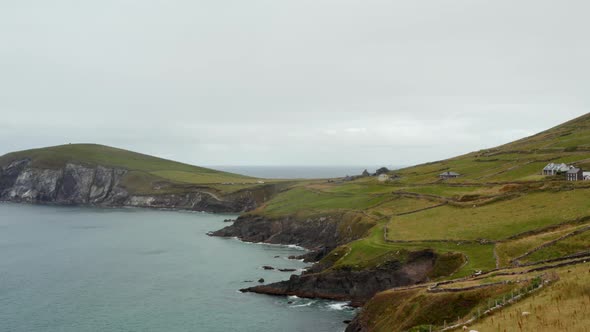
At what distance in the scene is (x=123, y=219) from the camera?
198000 mm

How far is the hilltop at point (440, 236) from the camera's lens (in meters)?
49.7

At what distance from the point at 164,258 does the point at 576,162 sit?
115m

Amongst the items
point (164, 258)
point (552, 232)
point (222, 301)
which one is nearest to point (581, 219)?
point (552, 232)

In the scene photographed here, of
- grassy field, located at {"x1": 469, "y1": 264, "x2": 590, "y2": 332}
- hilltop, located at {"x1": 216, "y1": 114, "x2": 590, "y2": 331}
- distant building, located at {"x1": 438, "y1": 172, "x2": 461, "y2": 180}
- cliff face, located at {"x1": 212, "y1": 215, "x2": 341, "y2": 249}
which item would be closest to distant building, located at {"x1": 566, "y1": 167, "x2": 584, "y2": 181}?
hilltop, located at {"x1": 216, "y1": 114, "x2": 590, "y2": 331}

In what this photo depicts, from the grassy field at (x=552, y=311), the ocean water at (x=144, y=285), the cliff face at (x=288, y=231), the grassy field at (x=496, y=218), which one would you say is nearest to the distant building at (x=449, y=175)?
the cliff face at (x=288, y=231)

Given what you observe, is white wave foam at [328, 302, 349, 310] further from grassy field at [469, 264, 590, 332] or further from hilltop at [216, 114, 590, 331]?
grassy field at [469, 264, 590, 332]

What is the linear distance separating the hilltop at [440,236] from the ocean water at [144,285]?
7.85 meters

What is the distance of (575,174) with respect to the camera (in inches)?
4363

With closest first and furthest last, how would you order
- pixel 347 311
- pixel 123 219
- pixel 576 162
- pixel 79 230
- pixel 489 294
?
pixel 489 294 → pixel 347 311 → pixel 576 162 → pixel 79 230 → pixel 123 219

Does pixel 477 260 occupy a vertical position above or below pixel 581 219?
below

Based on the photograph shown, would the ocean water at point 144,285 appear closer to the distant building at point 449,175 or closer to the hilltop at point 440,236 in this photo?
the hilltop at point 440,236

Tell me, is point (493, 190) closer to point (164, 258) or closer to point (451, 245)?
point (451, 245)

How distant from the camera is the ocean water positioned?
71750mm

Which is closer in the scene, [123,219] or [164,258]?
[164,258]
